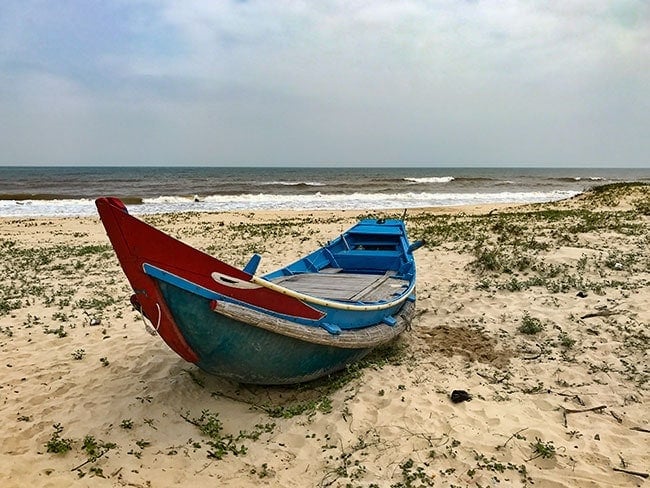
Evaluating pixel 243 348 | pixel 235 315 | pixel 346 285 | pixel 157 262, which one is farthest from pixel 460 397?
pixel 157 262

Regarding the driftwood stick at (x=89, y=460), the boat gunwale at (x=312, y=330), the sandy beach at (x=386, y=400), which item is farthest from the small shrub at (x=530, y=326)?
the driftwood stick at (x=89, y=460)

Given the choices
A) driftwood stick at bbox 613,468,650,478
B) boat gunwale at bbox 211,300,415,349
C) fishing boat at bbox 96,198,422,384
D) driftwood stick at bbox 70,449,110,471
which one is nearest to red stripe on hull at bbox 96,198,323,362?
fishing boat at bbox 96,198,422,384

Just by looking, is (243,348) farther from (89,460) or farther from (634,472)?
(634,472)

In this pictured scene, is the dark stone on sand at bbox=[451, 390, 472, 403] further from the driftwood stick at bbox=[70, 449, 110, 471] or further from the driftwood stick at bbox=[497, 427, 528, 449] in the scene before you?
the driftwood stick at bbox=[70, 449, 110, 471]

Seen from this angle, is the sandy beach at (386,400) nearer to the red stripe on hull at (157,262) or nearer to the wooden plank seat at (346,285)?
the wooden plank seat at (346,285)

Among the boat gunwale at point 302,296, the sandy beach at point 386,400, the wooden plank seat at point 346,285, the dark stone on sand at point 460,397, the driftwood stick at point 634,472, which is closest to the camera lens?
the driftwood stick at point 634,472

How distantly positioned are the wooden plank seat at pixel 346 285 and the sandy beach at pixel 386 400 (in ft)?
2.32

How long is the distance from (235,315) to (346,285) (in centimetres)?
307

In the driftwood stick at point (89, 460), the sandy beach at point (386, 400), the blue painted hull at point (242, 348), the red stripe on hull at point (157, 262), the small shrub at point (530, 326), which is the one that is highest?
the red stripe on hull at point (157, 262)

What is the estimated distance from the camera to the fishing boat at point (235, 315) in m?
4.22

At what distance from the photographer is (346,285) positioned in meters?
7.22

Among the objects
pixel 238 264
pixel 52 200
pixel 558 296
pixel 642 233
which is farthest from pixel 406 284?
pixel 52 200

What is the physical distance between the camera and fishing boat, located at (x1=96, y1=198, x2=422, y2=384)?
422 centimetres

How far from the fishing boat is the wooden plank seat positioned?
0.78ft
